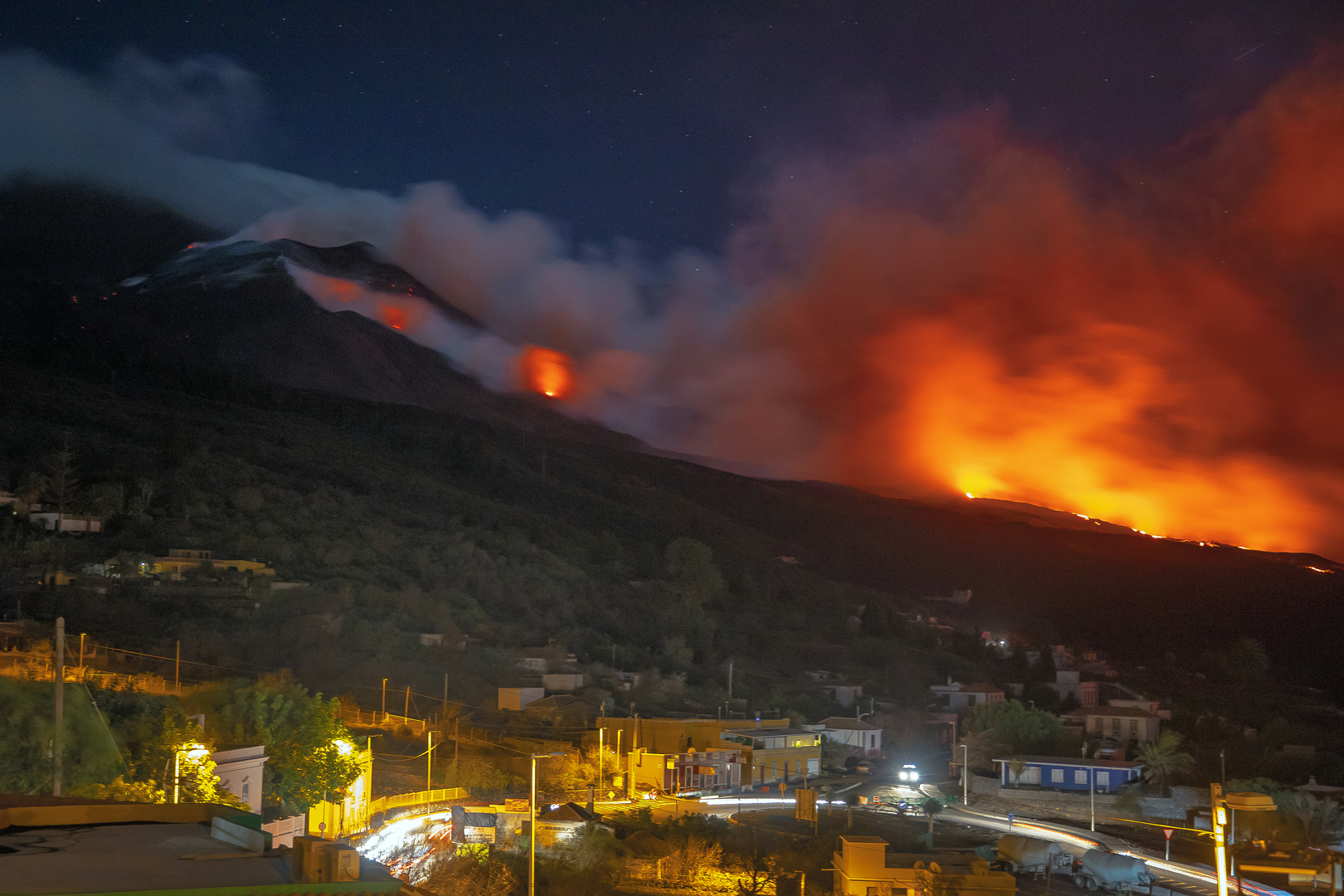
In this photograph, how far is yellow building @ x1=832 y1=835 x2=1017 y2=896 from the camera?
14867mm

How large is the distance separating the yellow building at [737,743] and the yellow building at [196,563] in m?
19.7

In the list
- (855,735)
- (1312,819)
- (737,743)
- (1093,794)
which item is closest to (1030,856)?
(1312,819)

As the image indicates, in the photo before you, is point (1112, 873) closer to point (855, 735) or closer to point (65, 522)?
point (855, 735)

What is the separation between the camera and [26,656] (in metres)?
21.4

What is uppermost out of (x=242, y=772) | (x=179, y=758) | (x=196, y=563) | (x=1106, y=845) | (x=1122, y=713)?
(x=196, y=563)

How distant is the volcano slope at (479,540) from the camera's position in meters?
Answer: 42.3

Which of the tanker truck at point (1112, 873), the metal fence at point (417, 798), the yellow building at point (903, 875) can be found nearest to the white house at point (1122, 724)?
the tanker truck at point (1112, 873)

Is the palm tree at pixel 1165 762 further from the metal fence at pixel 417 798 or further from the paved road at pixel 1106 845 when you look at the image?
the metal fence at pixel 417 798

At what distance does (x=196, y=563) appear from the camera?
40625 millimetres

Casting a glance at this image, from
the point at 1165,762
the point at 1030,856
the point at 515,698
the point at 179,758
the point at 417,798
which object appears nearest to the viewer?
the point at 179,758

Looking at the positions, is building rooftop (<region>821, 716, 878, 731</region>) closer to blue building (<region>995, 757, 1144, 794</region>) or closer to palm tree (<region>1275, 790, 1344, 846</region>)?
blue building (<region>995, 757, 1144, 794</region>)

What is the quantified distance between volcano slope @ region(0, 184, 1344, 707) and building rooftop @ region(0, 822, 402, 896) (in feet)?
90.8

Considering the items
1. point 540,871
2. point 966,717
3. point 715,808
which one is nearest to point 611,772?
point 715,808

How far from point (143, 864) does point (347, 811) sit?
14527 millimetres
